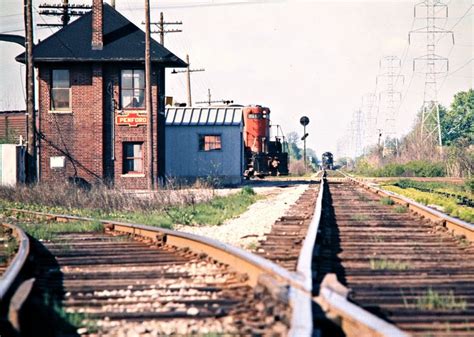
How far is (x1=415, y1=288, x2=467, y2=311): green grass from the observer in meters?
5.57

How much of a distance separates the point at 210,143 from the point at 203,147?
40 cm

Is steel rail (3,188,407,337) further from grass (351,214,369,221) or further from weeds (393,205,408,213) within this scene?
weeds (393,205,408,213)

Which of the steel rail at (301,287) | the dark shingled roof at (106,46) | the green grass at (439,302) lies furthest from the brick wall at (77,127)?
the green grass at (439,302)

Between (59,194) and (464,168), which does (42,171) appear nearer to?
(59,194)

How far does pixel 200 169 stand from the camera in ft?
123

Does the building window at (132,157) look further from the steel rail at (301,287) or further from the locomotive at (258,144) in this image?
the steel rail at (301,287)

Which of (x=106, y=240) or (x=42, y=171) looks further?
Result: (x=42, y=171)

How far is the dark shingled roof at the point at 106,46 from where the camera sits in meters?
31.0

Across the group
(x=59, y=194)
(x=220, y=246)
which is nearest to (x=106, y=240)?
(x=220, y=246)

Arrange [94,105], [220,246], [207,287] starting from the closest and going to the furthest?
[207,287], [220,246], [94,105]

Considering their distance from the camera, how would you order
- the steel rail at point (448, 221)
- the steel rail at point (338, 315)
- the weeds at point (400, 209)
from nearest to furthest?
the steel rail at point (338, 315), the steel rail at point (448, 221), the weeds at point (400, 209)

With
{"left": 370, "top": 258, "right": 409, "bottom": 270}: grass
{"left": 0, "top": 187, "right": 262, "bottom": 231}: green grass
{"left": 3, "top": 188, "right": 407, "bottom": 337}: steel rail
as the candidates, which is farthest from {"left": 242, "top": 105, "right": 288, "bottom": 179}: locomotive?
{"left": 370, "top": 258, "right": 409, "bottom": 270}: grass

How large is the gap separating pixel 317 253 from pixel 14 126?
42.8 m

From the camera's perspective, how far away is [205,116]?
126 ft
